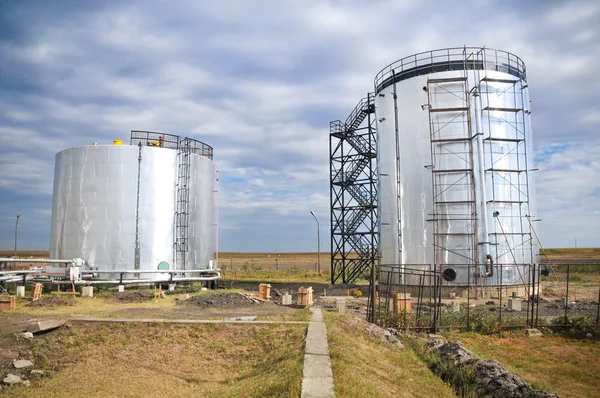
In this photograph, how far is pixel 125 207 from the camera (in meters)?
34.4

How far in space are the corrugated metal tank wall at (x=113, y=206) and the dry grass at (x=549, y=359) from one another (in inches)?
927

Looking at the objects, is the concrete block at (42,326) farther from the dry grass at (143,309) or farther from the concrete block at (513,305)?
the concrete block at (513,305)

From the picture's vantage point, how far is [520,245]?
30.5 m

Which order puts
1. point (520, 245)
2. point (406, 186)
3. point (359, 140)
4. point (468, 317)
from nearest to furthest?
point (468, 317), point (520, 245), point (406, 186), point (359, 140)

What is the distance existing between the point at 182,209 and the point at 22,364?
23.4 meters

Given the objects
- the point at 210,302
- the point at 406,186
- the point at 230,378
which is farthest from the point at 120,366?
the point at 406,186

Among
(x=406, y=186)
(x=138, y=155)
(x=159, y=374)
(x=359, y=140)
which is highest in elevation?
(x=359, y=140)

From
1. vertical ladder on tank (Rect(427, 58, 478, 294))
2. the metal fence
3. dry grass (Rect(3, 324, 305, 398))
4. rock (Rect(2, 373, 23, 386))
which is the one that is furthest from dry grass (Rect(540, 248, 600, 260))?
rock (Rect(2, 373, 23, 386))

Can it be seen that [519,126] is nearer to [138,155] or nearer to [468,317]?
[468,317]

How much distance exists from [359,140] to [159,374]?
1256 inches

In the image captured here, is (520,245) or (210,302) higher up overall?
(520,245)

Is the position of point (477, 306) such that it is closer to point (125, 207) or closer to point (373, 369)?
point (373, 369)

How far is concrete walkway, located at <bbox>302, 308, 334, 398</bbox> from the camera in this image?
8629mm

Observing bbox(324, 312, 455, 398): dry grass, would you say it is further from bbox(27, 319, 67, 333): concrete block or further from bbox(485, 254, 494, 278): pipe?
bbox(485, 254, 494, 278): pipe
